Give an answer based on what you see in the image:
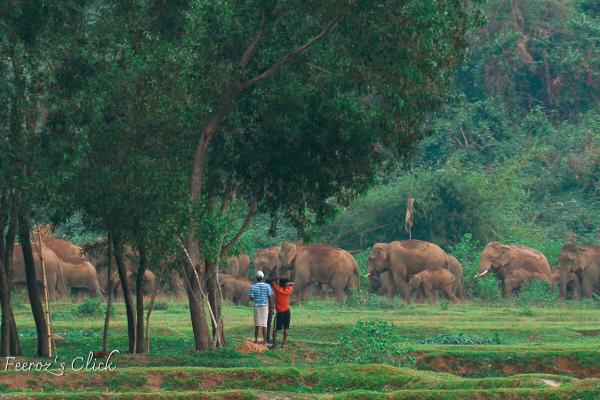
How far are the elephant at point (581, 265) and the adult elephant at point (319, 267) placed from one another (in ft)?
22.6

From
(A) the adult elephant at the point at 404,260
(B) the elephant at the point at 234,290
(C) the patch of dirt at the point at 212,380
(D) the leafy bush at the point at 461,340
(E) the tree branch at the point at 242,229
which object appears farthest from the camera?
(A) the adult elephant at the point at 404,260

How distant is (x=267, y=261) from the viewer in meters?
49.1

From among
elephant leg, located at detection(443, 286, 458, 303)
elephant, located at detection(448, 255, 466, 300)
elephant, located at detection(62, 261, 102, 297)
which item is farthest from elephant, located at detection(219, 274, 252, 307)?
elephant, located at detection(448, 255, 466, 300)

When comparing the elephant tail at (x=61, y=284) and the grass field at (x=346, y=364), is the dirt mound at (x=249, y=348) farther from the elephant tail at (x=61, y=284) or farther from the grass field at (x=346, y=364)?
the elephant tail at (x=61, y=284)

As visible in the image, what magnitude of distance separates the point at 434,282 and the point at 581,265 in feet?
16.6

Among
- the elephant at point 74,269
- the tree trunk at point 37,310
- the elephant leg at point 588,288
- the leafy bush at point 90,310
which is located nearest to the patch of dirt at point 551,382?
the tree trunk at point 37,310

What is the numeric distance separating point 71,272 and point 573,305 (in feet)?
52.2

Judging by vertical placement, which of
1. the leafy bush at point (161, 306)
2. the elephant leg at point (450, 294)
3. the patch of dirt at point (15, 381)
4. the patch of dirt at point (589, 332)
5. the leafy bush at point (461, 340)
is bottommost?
the patch of dirt at point (15, 381)

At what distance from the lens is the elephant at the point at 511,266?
160 ft

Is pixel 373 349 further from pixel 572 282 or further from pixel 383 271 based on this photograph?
pixel 572 282

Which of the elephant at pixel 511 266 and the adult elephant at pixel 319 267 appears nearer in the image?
the adult elephant at pixel 319 267

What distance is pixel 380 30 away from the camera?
24.6m

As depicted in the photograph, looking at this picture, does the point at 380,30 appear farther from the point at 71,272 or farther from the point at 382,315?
the point at 71,272

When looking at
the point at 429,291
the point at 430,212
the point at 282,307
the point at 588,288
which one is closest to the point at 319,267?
the point at 429,291
